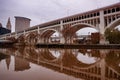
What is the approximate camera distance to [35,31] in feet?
313

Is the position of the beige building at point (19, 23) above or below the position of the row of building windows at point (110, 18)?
above

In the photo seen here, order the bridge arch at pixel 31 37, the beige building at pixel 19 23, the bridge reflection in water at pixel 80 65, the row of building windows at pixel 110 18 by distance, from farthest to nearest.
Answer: the beige building at pixel 19 23
the bridge arch at pixel 31 37
the row of building windows at pixel 110 18
the bridge reflection in water at pixel 80 65

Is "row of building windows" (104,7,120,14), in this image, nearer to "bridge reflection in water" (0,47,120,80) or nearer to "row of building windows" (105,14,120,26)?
"row of building windows" (105,14,120,26)

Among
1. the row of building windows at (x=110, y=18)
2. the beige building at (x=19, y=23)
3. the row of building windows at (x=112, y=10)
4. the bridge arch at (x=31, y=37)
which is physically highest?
the beige building at (x=19, y=23)

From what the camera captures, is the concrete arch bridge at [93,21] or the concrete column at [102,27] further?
the concrete column at [102,27]

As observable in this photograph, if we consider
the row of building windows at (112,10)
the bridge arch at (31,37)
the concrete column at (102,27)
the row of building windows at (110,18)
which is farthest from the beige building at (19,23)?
the row of building windows at (112,10)

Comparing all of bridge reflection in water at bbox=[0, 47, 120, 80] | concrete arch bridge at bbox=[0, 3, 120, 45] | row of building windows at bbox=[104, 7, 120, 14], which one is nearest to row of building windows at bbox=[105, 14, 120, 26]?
concrete arch bridge at bbox=[0, 3, 120, 45]

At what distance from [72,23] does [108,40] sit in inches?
687

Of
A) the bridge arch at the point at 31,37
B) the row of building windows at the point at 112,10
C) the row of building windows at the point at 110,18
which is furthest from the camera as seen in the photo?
the bridge arch at the point at 31,37

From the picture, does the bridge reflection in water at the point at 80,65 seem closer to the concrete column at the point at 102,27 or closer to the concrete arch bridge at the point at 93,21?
the concrete arch bridge at the point at 93,21

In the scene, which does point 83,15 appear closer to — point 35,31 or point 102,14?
point 102,14

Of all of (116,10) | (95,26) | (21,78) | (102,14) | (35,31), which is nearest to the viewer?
(21,78)

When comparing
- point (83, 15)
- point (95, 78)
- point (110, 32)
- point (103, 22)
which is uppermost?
point (83, 15)

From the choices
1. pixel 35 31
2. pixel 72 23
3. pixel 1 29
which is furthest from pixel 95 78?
pixel 1 29
